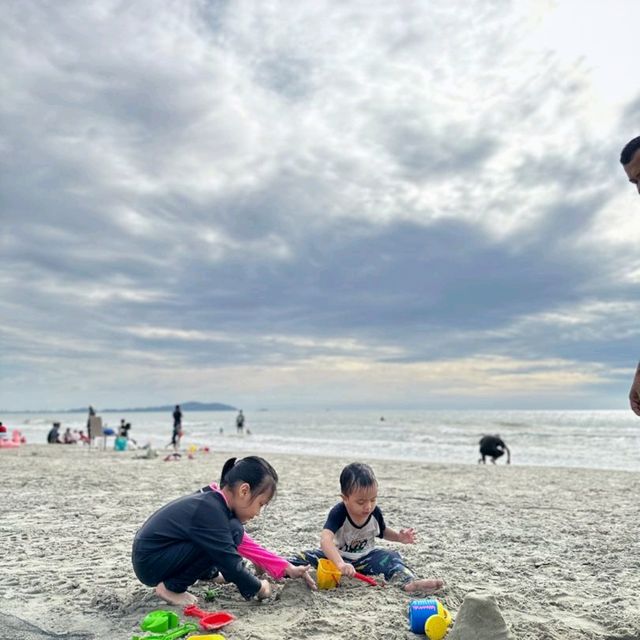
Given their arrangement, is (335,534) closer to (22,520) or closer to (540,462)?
(22,520)

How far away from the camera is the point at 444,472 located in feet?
44.8

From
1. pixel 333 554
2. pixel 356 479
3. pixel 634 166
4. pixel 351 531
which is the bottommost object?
pixel 333 554

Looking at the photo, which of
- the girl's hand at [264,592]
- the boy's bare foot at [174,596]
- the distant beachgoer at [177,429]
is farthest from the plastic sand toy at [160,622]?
the distant beachgoer at [177,429]

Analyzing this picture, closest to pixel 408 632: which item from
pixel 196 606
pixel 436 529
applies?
pixel 196 606

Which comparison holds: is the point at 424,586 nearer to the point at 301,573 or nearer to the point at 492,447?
the point at 301,573

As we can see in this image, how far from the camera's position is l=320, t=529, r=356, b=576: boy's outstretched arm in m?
4.02

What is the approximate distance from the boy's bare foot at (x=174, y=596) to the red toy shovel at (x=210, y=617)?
9 cm

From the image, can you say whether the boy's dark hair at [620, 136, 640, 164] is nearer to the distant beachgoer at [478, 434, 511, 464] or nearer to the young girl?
the young girl

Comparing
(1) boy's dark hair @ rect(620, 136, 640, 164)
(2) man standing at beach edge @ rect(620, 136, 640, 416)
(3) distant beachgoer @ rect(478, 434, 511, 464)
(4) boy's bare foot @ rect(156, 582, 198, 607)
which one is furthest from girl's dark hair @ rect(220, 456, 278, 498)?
(3) distant beachgoer @ rect(478, 434, 511, 464)

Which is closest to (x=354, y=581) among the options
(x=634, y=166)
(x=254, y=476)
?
(x=254, y=476)

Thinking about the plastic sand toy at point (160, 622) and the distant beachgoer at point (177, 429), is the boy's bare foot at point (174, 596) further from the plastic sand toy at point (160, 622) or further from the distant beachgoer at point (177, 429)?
the distant beachgoer at point (177, 429)

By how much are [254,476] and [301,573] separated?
94cm

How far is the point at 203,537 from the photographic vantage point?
11.7ft

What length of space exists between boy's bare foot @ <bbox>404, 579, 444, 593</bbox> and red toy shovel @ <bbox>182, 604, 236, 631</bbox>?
1.24 metres
